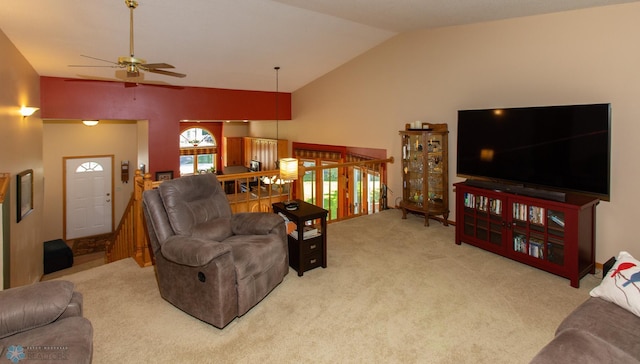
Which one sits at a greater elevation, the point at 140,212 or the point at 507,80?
the point at 507,80

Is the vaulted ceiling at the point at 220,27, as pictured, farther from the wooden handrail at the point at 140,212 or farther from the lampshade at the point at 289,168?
the lampshade at the point at 289,168

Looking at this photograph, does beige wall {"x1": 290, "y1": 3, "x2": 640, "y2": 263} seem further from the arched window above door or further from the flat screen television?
the arched window above door

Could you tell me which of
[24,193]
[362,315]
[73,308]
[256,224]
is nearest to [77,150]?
[24,193]

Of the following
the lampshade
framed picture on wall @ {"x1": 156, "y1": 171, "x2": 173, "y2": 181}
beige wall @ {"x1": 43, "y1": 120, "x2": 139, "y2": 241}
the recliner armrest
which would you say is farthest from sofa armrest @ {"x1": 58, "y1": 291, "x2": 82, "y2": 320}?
beige wall @ {"x1": 43, "y1": 120, "x2": 139, "y2": 241}

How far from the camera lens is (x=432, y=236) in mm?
4500

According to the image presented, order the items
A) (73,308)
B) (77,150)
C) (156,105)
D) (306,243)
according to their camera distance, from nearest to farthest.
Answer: (73,308), (306,243), (156,105), (77,150)

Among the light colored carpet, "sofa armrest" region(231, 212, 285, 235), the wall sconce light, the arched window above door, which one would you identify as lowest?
the light colored carpet

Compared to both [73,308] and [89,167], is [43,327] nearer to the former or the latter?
[73,308]

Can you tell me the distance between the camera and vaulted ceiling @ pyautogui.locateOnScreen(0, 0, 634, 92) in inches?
136

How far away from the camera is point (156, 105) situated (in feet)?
20.1

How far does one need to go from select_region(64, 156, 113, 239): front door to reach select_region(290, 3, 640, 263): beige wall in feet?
17.7

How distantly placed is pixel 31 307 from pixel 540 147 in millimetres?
4119

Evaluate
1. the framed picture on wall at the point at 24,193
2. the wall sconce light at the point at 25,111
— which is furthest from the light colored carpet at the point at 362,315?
the wall sconce light at the point at 25,111

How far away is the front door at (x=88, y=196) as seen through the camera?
7836 millimetres
